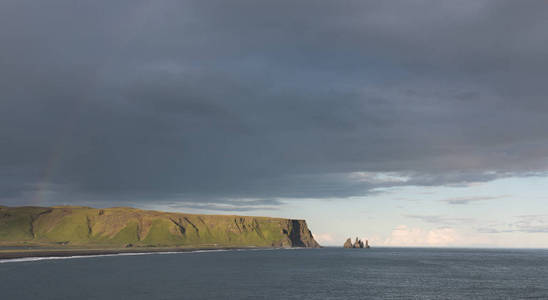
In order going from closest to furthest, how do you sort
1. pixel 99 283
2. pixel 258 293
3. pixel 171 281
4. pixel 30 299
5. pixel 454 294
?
pixel 30 299, pixel 258 293, pixel 454 294, pixel 99 283, pixel 171 281

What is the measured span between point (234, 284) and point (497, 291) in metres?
52.8

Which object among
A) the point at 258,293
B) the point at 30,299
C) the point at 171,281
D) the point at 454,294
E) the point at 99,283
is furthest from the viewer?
the point at 171,281

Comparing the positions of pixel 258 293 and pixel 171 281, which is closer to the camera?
pixel 258 293

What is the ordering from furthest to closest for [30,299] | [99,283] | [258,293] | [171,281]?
[171,281] < [99,283] < [258,293] < [30,299]

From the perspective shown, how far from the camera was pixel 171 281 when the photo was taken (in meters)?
93.6

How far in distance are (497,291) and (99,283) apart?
79.6m

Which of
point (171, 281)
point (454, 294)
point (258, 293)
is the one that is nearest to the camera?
point (258, 293)

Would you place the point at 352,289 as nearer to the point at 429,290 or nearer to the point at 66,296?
the point at 429,290

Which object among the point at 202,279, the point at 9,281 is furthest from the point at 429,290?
the point at 9,281

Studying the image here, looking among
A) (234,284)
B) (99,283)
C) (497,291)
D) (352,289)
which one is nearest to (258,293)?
(234,284)

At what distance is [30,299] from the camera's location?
6475 cm

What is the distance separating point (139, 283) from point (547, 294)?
262 ft

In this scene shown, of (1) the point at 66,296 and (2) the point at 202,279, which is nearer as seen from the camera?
(1) the point at 66,296

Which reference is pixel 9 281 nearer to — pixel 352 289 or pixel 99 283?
pixel 99 283
